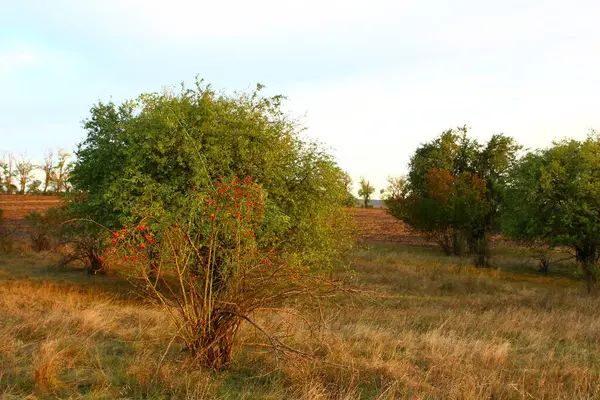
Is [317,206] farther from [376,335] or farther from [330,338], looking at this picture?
[330,338]

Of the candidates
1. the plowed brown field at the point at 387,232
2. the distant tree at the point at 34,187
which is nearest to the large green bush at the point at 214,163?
the plowed brown field at the point at 387,232

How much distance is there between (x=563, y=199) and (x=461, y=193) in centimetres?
984

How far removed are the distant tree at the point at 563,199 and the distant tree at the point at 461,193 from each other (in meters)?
5.27

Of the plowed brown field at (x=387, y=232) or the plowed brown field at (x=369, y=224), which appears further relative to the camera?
the plowed brown field at (x=387, y=232)

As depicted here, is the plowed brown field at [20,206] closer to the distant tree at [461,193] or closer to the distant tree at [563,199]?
the distant tree at [461,193]

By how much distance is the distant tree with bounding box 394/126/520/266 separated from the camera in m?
35.2

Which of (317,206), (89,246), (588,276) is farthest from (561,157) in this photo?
(89,246)

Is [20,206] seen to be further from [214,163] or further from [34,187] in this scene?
[214,163]

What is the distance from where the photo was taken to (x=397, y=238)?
53.1 meters

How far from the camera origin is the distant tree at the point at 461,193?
115ft

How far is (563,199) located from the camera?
25906 millimetres

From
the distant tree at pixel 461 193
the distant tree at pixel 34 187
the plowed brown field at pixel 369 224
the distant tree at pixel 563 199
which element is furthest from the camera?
the distant tree at pixel 34 187

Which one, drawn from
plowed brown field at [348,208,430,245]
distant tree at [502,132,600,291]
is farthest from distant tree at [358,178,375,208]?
distant tree at [502,132,600,291]

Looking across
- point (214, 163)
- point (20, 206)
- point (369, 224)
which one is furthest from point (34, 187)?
point (214, 163)
